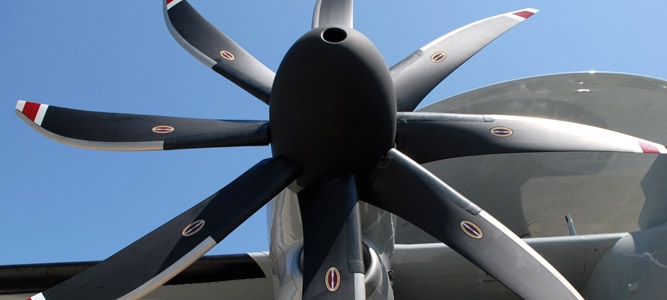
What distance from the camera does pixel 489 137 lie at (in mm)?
5180

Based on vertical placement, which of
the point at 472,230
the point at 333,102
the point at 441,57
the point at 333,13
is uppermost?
the point at 333,13

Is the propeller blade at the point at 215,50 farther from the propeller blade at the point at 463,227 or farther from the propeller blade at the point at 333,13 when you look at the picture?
the propeller blade at the point at 463,227

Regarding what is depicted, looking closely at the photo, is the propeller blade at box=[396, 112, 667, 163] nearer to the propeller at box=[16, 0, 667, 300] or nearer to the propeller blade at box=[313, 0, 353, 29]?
the propeller at box=[16, 0, 667, 300]

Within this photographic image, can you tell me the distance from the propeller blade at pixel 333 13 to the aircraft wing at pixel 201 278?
2.62 metres

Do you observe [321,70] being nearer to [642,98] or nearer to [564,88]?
[564,88]

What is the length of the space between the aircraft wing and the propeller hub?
2275mm

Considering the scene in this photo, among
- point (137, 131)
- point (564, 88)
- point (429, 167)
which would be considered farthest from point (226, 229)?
point (564, 88)

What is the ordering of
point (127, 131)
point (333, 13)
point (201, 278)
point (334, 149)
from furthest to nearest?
point (201, 278)
point (333, 13)
point (127, 131)
point (334, 149)

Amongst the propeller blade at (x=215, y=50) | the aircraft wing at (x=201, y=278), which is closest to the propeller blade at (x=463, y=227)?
the propeller blade at (x=215, y=50)

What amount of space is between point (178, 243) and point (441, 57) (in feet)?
10.4

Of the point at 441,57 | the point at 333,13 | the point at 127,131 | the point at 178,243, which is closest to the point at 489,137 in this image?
the point at 441,57

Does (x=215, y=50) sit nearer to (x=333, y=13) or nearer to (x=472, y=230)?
(x=333, y=13)

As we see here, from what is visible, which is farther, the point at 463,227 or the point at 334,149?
the point at 334,149

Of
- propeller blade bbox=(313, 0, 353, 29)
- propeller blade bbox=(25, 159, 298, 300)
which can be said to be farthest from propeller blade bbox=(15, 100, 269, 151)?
propeller blade bbox=(313, 0, 353, 29)
